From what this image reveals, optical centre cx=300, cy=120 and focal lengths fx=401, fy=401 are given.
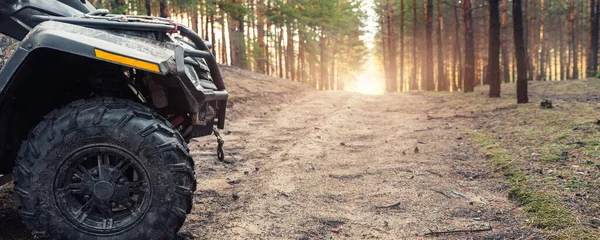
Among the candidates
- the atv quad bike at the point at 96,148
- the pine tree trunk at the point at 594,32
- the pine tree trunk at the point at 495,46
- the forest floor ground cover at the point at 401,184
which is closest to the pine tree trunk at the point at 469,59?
the pine tree trunk at the point at 495,46

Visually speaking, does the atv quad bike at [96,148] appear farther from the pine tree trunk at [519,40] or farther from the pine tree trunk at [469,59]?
the pine tree trunk at [469,59]

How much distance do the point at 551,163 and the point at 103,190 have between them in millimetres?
4629

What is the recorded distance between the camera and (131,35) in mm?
2658

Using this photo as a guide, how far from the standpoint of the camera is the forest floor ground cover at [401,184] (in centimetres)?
301

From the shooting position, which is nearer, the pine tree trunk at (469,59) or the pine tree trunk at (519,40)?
the pine tree trunk at (519,40)

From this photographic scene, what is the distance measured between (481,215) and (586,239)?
77 centimetres

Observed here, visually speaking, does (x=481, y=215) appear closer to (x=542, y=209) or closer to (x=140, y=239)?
(x=542, y=209)

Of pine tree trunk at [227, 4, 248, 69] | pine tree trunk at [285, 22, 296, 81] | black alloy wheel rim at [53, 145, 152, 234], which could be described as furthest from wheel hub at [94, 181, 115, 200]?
pine tree trunk at [285, 22, 296, 81]

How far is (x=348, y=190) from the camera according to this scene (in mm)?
4062

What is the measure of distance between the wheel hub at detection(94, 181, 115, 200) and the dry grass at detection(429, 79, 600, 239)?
2.87 meters

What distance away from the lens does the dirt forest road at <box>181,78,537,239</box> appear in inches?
120

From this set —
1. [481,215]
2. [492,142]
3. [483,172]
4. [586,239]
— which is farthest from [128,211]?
[492,142]

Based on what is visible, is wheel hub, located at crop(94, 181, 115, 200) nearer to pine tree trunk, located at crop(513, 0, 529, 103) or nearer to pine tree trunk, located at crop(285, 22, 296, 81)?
pine tree trunk, located at crop(513, 0, 529, 103)

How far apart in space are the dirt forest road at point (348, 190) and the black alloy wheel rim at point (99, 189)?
0.61 metres
